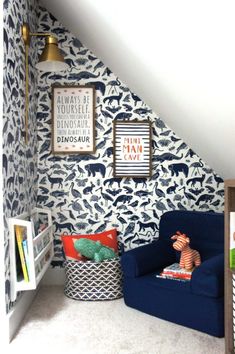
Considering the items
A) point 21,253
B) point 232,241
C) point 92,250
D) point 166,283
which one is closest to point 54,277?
point 92,250

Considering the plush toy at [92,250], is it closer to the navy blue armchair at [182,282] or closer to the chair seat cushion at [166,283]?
the navy blue armchair at [182,282]

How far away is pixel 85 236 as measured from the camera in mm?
3299

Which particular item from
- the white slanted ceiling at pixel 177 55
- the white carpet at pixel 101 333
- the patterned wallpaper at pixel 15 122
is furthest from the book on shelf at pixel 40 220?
the white slanted ceiling at pixel 177 55

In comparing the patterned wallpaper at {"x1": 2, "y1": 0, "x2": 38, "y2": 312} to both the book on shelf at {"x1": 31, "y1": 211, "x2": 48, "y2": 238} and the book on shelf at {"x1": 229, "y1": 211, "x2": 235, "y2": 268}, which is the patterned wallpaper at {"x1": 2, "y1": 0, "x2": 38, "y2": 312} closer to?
the book on shelf at {"x1": 31, "y1": 211, "x2": 48, "y2": 238}

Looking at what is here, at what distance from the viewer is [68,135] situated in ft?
11.5

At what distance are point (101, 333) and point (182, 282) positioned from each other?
63 centimetres

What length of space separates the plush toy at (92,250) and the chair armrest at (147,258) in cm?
25

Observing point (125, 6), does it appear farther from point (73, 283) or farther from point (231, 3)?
point (73, 283)

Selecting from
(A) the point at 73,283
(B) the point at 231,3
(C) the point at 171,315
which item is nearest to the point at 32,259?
(A) the point at 73,283

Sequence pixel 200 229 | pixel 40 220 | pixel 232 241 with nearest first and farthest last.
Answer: pixel 232 241 < pixel 200 229 < pixel 40 220

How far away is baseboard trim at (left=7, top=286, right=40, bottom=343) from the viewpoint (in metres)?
2.36

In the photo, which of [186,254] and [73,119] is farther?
[73,119]

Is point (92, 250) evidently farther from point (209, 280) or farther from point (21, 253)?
point (209, 280)

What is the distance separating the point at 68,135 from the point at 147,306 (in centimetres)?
163
